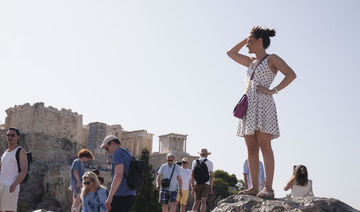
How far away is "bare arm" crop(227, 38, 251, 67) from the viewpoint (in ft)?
21.1

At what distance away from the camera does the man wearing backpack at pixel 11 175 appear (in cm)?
764

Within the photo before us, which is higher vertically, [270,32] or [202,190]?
[270,32]

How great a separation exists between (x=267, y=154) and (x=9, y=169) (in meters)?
4.54

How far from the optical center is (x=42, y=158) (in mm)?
47938

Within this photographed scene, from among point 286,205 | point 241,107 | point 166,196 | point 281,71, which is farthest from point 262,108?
point 166,196

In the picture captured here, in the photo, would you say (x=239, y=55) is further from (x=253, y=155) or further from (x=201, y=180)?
(x=201, y=180)

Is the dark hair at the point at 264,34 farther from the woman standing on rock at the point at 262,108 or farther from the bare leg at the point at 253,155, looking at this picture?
the bare leg at the point at 253,155

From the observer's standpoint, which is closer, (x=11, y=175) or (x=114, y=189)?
(x=114, y=189)

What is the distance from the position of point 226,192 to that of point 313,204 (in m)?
50.4

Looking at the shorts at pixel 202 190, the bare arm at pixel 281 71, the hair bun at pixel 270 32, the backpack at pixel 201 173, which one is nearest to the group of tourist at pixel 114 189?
the bare arm at pixel 281 71

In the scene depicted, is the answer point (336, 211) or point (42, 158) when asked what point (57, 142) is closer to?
point (42, 158)

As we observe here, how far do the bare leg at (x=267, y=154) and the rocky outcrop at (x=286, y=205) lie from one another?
30 cm

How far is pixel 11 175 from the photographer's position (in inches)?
306

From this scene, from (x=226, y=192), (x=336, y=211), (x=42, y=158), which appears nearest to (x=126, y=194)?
(x=336, y=211)
